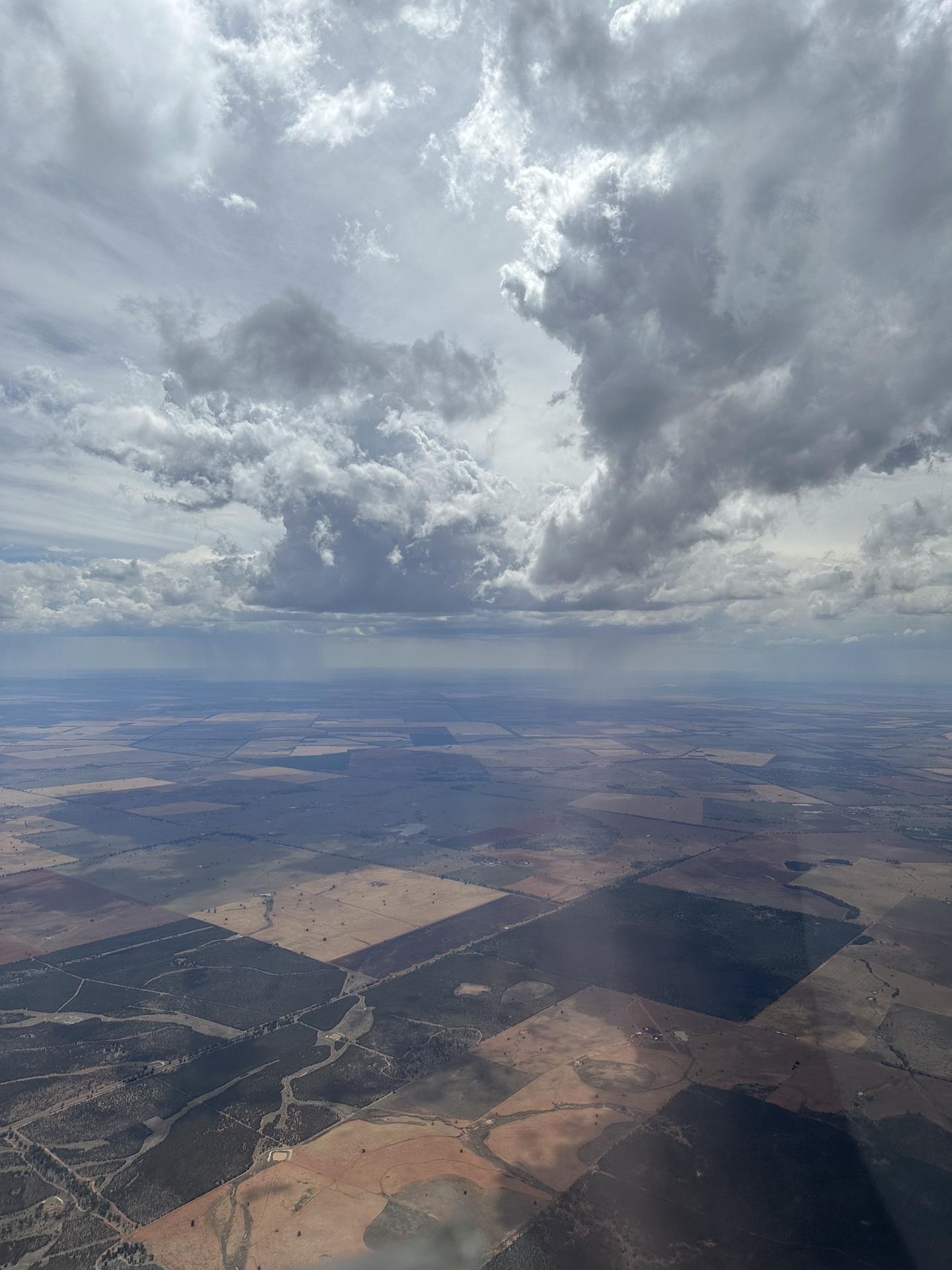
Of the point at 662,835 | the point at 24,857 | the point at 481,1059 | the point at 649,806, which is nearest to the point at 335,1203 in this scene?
the point at 481,1059

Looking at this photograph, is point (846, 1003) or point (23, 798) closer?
point (846, 1003)

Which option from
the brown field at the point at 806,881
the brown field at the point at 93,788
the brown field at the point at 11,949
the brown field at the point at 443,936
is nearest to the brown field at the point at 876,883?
the brown field at the point at 806,881

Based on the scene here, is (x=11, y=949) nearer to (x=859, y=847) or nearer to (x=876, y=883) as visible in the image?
(x=876, y=883)

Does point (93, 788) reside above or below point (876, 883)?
below

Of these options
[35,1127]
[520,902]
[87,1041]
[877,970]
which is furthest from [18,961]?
[877,970]

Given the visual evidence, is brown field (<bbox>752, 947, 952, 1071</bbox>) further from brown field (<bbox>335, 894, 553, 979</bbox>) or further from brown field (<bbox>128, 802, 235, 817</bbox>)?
brown field (<bbox>128, 802, 235, 817</bbox>)

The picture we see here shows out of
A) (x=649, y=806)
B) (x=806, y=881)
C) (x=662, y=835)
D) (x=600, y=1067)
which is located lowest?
(x=649, y=806)

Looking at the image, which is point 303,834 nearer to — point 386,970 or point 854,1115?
point 386,970
